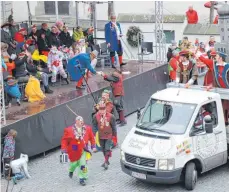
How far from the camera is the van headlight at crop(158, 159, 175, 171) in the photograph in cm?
1216

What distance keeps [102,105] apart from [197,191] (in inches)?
107

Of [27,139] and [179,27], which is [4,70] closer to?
[27,139]

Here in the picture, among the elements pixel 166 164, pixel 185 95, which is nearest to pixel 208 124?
pixel 185 95

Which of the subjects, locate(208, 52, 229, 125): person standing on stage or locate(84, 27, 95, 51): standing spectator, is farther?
locate(84, 27, 95, 51): standing spectator

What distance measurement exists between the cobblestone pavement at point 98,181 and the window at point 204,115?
1.18 meters

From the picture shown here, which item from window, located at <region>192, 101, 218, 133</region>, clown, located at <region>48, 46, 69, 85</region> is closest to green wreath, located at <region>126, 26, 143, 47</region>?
clown, located at <region>48, 46, 69, 85</region>

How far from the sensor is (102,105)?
13.5 m

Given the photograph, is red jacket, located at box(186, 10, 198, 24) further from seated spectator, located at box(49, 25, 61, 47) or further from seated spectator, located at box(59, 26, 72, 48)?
seated spectator, located at box(49, 25, 61, 47)

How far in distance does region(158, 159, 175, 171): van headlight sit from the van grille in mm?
132

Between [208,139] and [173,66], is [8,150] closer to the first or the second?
[208,139]

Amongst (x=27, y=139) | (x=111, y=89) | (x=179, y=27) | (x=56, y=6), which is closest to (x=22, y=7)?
(x=56, y=6)

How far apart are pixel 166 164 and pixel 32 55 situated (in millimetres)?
7824

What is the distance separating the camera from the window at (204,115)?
41.8 ft

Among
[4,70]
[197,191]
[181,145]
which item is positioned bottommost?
[197,191]
